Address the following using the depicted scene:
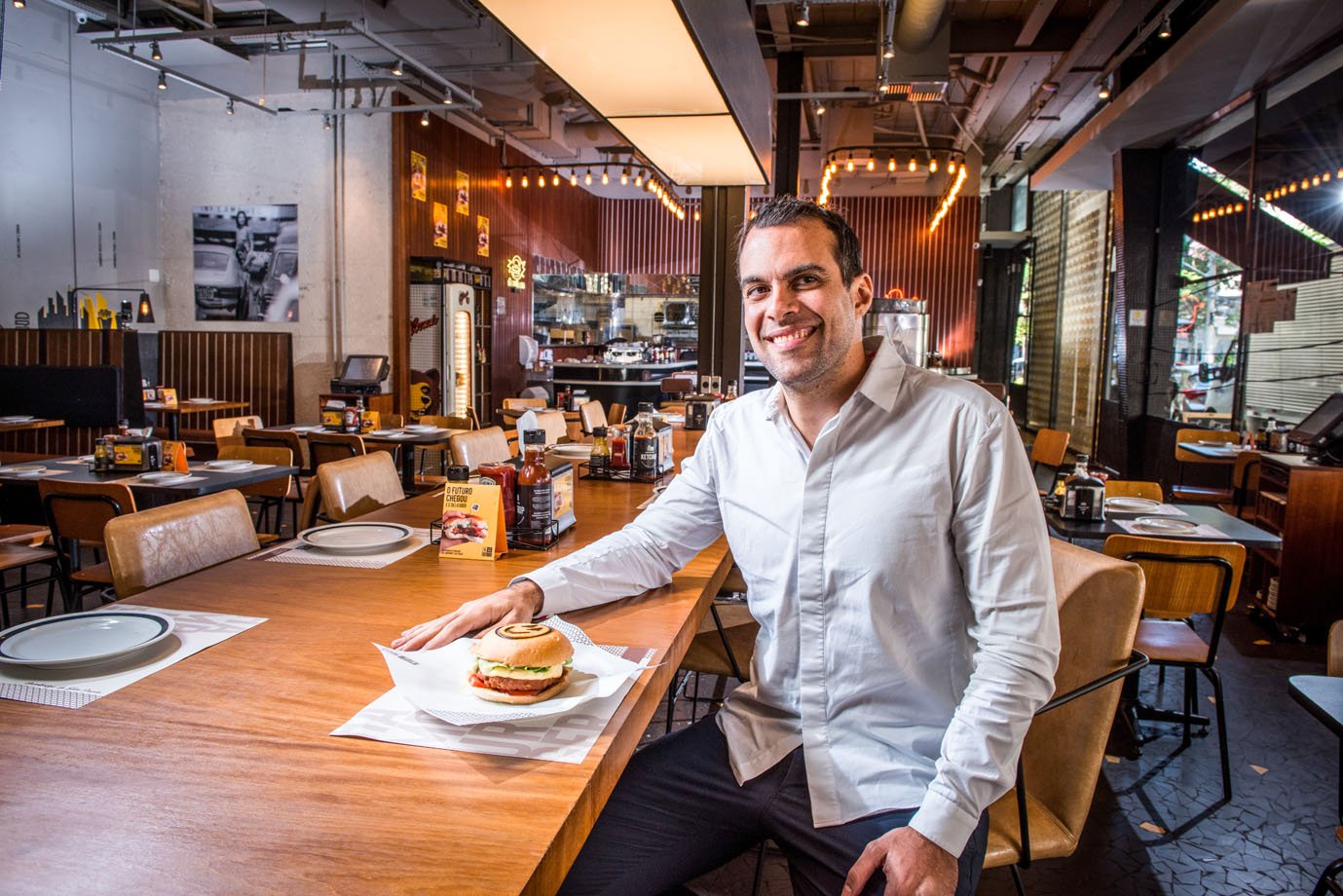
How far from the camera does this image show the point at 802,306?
1596 millimetres

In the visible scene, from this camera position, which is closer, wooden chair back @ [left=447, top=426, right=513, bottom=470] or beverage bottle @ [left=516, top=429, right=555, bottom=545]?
beverage bottle @ [left=516, top=429, right=555, bottom=545]

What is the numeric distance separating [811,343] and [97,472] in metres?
3.72

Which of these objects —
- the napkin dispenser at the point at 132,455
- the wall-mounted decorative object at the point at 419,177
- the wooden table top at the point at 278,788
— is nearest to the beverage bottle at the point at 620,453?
the wooden table top at the point at 278,788

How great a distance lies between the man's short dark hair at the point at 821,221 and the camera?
1607 mm

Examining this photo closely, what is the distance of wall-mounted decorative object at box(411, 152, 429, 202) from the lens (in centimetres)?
988

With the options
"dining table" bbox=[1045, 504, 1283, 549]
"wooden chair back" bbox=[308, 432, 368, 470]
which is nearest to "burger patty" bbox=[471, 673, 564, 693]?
"dining table" bbox=[1045, 504, 1283, 549]

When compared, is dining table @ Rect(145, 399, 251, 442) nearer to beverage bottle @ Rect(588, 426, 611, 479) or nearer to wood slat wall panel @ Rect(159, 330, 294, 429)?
wood slat wall panel @ Rect(159, 330, 294, 429)

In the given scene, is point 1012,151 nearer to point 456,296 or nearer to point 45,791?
point 456,296

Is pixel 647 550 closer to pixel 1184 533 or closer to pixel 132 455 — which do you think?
pixel 1184 533

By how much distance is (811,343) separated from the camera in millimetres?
1585

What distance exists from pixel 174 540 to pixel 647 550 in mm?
1188

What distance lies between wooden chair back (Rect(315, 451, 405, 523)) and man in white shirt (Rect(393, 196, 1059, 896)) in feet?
4.61

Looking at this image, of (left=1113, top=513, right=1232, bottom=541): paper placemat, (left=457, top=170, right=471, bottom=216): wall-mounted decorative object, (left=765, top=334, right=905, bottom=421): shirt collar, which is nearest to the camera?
(left=765, top=334, right=905, bottom=421): shirt collar

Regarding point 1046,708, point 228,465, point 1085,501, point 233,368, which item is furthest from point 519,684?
point 233,368
